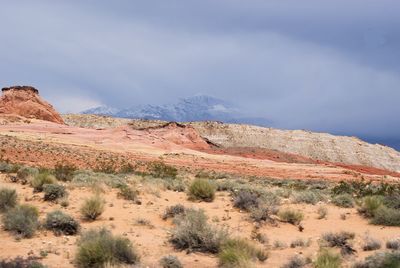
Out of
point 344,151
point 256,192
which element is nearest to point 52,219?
point 256,192

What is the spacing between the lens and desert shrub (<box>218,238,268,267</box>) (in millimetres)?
11805

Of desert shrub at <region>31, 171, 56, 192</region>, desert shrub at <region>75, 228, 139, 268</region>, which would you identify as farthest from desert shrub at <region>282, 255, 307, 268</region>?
desert shrub at <region>31, 171, 56, 192</region>

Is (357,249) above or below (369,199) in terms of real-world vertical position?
below

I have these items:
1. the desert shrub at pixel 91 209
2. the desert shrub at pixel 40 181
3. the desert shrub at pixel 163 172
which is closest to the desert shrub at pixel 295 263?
the desert shrub at pixel 91 209

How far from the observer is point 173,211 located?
17.5 meters

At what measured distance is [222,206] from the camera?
19688 mm

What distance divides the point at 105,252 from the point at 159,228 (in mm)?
4232

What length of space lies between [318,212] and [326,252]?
6466 millimetres

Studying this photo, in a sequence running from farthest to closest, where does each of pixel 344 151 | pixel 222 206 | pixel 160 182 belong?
pixel 344 151, pixel 160 182, pixel 222 206

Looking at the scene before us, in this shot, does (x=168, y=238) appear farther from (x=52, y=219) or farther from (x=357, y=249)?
(x=357, y=249)

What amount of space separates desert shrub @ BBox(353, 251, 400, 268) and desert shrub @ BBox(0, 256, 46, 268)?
748 cm

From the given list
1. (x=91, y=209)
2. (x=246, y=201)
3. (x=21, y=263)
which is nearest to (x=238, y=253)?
(x=21, y=263)

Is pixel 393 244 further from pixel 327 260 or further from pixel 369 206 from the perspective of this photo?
pixel 369 206

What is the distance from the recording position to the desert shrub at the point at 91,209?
1662 centimetres
